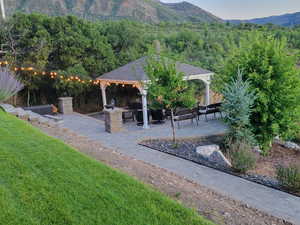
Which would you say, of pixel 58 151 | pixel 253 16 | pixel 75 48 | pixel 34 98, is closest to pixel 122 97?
pixel 75 48

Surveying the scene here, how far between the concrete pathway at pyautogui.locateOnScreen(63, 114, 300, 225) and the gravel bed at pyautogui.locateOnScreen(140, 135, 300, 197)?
0.21 m

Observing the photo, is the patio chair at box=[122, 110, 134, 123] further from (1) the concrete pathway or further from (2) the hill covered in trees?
(2) the hill covered in trees

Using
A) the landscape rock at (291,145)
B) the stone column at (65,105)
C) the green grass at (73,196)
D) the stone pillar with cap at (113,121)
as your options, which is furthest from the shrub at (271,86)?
the stone column at (65,105)

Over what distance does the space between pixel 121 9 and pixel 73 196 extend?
120 ft

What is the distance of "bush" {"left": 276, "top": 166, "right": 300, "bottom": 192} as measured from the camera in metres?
5.29

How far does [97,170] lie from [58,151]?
45.8 inches

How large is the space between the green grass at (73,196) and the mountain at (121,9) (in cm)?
2935

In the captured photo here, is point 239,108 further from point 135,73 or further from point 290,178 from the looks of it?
point 135,73

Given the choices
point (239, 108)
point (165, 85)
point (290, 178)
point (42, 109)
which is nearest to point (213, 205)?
point (290, 178)

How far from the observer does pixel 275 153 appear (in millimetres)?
8945

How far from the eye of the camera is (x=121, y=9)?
3669cm

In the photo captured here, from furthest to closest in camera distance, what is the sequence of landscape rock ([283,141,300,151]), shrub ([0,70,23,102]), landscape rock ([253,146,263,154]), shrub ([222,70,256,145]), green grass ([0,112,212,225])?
shrub ([0,70,23,102]) < landscape rock ([283,141,300,151]) < landscape rock ([253,146,263,154]) < shrub ([222,70,256,145]) < green grass ([0,112,212,225])

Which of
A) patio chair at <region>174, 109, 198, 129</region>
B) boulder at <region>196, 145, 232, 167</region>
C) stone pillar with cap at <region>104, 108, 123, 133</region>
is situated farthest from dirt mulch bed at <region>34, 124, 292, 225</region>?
patio chair at <region>174, 109, 198, 129</region>

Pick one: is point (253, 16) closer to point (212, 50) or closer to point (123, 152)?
point (212, 50)
